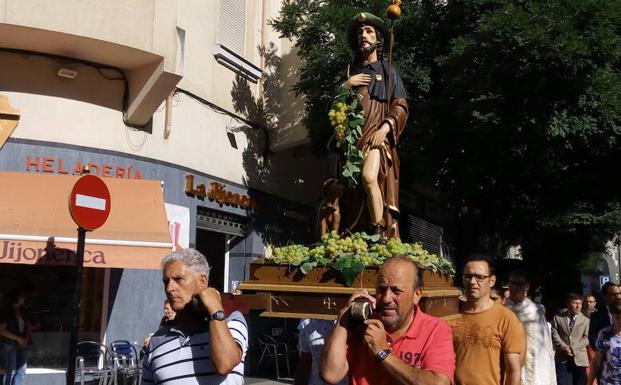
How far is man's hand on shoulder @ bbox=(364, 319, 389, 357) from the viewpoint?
9.77 feet

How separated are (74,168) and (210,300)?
28.6 feet

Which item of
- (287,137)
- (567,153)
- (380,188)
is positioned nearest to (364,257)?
(380,188)

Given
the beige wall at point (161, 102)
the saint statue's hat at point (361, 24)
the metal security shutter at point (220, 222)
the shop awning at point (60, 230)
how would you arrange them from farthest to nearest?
1. the metal security shutter at point (220, 222)
2. the beige wall at point (161, 102)
3. the shop awning at point (60, 230)
4. the saint statue's hat at point (361, 24)

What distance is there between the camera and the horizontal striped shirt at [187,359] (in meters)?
3.33

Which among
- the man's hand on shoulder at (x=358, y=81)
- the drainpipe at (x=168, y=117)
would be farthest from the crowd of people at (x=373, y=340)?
the drainpipe at (x=168, y=117)

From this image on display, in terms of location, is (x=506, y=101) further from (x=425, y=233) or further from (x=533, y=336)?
(x=425, y=233)

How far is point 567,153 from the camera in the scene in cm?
1377

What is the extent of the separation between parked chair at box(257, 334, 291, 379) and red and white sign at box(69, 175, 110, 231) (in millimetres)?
7397

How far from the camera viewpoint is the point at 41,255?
1020 centimetres

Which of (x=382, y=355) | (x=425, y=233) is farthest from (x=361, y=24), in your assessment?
(x=425, y=233)

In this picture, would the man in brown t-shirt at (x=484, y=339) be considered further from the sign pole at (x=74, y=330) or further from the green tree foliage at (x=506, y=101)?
the green tree foliage at (x=506, y=101)

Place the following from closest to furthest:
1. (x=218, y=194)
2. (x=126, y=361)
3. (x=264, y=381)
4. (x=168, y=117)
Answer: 1. (x=126, y=361)
2. (x=168, y=117)
3. (x=218, y=194)
4. (x=264, y=381)

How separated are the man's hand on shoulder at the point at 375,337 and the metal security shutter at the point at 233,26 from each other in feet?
38.6

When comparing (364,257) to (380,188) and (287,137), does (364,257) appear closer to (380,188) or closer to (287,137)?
(380,188)
